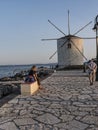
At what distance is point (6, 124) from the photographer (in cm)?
653

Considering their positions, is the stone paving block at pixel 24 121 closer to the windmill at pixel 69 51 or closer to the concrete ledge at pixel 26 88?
the concrete ledge at pixel 26 88

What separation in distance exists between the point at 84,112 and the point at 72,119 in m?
0.90

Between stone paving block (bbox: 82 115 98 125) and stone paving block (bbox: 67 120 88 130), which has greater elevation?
stone paving block (bbox: 82 115 98 125)

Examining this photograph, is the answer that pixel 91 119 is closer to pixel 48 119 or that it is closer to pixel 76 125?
pixel 76 125

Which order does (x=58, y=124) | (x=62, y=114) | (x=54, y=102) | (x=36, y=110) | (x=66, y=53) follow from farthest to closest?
1. (x=66, y=53)
2. (x=54, y=102)
3. (x=36, y=110)
4. (x=62, y=114)
5. (x=58, y=124)

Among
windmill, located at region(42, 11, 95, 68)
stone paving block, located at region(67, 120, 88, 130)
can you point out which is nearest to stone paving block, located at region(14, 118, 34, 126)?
stone paving block, located at region(67, 120, 88, 130)

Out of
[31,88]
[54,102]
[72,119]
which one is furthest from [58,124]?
[31,88]

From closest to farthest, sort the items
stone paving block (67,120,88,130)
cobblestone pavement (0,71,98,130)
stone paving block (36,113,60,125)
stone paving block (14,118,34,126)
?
stone paving block (67,120,88,130), cobblestone pavement (0,71,98,130), stone paving block (14,118,34,126), stone paving block (36,113,60,125)

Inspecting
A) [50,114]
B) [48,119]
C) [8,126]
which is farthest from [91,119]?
[8,126]

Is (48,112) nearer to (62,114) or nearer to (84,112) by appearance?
(62,114)

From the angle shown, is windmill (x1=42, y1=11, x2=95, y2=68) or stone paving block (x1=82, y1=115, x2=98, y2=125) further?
windmill (x1=42, y1=11, x2=95, y2=68)

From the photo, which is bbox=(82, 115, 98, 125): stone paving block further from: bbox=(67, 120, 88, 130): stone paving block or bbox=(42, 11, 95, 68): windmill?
bbox=(42, 11, 95, 68): windmill

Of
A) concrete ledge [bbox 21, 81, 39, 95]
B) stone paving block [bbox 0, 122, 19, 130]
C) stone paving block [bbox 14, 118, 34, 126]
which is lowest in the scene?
stone paving block [bbox 0, 122, 19, 130]

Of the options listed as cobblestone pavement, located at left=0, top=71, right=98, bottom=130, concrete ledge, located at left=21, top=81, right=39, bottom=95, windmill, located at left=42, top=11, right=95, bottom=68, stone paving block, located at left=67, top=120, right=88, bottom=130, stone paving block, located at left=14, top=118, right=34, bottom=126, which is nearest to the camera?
stone paving block, located at left=67, top=120, right=88, bottom=130
